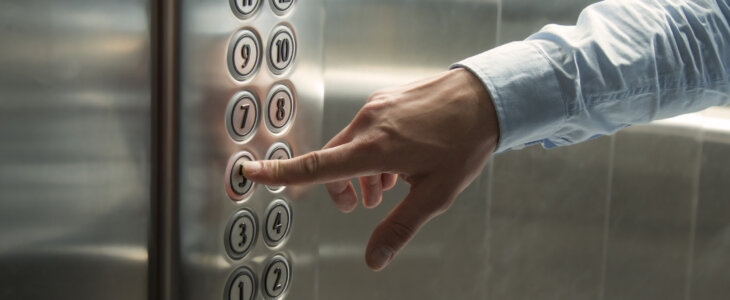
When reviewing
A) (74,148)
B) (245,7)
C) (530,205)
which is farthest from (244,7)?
(530,205)

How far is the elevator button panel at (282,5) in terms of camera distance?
2.18ft

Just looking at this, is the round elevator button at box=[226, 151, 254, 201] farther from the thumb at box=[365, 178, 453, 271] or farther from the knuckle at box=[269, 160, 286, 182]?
the thumb at box=[365, 178, 453, 271]

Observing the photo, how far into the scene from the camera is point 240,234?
667mm

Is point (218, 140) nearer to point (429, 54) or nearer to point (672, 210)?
point (429, 54)

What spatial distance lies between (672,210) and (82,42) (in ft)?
4.83

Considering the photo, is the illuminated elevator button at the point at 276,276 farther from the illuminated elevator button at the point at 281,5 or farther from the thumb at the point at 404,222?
the illuminated elevator button at the point at 281,5

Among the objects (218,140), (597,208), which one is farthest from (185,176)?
(597,208)

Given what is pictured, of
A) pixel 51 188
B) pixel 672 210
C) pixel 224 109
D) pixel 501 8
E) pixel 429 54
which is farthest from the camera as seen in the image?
pixel 672 210

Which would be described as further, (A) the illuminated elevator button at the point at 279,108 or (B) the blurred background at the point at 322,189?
(A) the illuminated elevator button at the point at 279,108

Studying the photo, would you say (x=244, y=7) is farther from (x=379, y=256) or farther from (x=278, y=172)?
(x=379, y=256)

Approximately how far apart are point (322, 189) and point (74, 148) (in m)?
0.44

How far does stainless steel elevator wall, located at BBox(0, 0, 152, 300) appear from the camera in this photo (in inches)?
19.2

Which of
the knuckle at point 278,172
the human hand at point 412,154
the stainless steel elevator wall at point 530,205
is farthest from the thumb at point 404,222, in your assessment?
the stainless steel elevator wall at point 530,205

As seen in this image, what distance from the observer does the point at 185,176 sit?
1.97 feet
